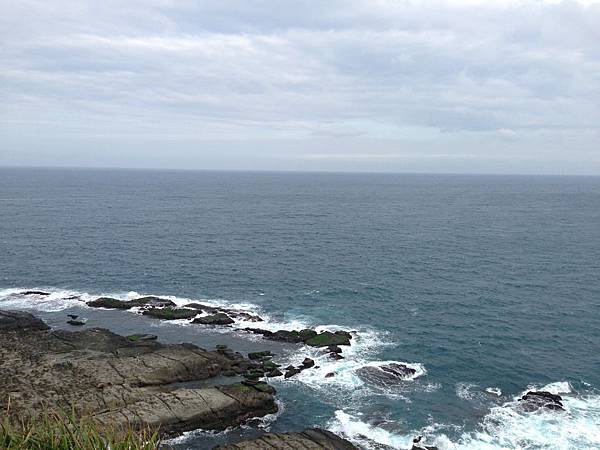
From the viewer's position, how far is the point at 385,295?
271 ft

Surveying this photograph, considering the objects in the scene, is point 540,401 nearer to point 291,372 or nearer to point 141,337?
point 291,372

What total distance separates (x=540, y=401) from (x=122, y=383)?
41856 mm

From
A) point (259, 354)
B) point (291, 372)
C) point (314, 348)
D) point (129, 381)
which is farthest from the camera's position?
point (314, 348)

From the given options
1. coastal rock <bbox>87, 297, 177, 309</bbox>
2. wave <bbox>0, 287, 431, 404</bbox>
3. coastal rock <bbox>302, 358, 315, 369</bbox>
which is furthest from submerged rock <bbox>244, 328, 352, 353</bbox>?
A: coastal rock <bbox>87, 297, 177, 309</bbox>

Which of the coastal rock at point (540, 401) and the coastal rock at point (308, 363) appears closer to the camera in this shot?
the coastal rock at point (540, 401)

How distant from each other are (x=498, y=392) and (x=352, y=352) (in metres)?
16.9

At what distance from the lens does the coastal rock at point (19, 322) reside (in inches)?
2499

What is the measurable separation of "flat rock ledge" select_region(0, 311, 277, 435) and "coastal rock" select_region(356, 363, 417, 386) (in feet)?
37.2

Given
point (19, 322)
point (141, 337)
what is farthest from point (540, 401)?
point (19, 322)

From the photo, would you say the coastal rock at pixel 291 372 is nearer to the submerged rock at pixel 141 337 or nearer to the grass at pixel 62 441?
the submerged rock at pixel 141 337

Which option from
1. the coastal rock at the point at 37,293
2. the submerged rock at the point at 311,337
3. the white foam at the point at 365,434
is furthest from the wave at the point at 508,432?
the coastal rock at the point at 37,293

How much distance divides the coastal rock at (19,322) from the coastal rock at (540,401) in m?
57.8

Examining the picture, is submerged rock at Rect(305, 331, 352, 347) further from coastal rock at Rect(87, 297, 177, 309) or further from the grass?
the grass

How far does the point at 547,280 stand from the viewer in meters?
90.6
